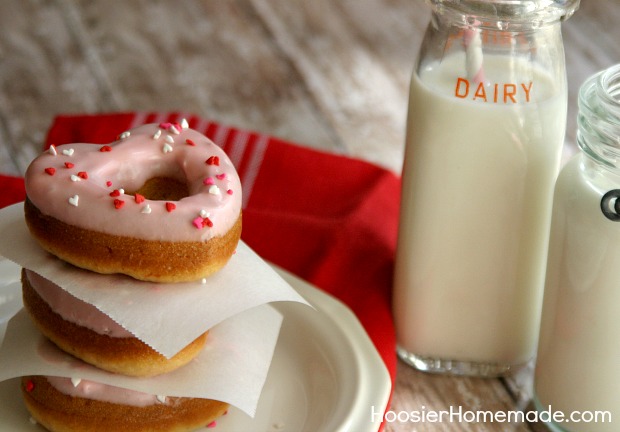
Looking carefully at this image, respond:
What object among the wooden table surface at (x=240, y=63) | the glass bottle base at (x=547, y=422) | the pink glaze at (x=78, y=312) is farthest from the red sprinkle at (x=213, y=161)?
the wooden table surface at (x=240, y=63)

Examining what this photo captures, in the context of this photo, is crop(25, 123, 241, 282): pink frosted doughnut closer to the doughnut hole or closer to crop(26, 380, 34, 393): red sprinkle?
the doughnut hole

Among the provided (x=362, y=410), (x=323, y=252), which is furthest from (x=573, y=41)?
(x=362, y=410)

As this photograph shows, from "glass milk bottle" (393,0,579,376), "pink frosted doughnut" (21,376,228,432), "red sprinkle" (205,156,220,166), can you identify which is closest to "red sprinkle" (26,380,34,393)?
"pink frosted doughnut" (21,376,228,432)

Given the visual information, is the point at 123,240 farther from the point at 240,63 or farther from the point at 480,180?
the point at 240,63

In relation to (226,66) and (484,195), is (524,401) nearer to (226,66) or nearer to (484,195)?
(484,195)

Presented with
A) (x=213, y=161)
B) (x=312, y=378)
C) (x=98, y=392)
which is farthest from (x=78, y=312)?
(x=312, y=378)

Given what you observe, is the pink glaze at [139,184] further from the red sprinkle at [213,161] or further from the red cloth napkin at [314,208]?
the red cloth napkin at [314,208]
